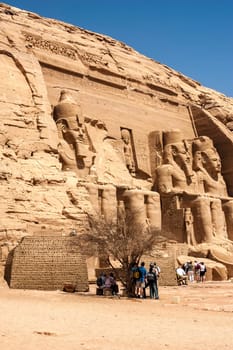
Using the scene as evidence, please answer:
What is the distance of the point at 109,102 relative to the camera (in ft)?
80.8

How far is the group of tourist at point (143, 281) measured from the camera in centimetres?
1156

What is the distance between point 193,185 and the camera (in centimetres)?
2520

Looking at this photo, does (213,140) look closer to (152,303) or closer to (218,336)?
(152,303)

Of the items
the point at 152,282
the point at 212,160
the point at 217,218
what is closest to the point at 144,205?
the point at 217,218

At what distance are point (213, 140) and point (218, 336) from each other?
22642mm

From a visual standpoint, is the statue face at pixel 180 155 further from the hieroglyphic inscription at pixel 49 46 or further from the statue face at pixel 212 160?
the hieroglyphic inscription at pixel 49 46

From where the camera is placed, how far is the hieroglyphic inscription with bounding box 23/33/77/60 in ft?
73.6

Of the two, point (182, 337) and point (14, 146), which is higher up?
point (14, 146)

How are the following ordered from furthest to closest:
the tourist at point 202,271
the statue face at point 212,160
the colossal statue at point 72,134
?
the statue face at point 212,160 < the colossal statue at point 72,134 < the tourist at point 202,271

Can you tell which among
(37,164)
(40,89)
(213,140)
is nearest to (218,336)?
(37,164)

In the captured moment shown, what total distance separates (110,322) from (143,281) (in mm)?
4470

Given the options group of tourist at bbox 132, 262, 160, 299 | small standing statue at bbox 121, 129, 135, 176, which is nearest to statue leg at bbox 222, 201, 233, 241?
small standing statue at bbox 121, 129, 135, 176

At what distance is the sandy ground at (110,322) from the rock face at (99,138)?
146 inches

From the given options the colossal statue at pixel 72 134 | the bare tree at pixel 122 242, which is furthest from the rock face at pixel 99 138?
the bare tree at pixel 122 242
